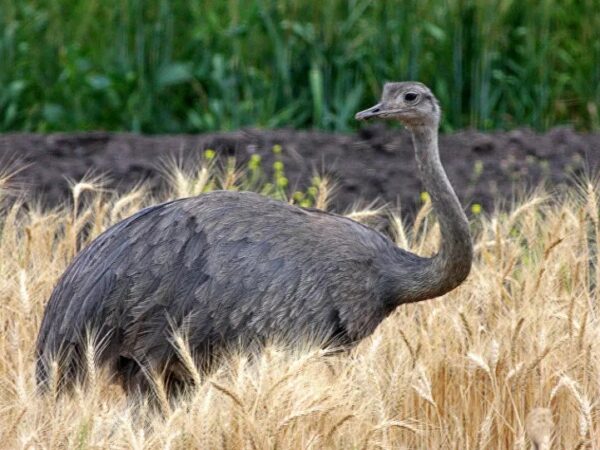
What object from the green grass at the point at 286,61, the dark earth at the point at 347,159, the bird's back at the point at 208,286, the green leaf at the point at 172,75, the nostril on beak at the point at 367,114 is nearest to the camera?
the bird's back at the point at 208,286

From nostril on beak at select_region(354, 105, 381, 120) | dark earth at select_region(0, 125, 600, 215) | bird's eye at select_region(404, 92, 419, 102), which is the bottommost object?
dark earth at select_region(0, 125, 600, 215)

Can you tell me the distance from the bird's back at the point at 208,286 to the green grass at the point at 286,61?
5.10 m

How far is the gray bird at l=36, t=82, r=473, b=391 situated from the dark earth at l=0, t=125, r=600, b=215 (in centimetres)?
249

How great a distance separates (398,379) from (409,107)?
973 millimetres

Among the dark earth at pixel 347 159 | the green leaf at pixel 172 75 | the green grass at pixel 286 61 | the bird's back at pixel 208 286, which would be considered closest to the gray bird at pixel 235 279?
the bird's back at pixel 208 286

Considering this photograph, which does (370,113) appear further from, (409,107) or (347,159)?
(347,159)

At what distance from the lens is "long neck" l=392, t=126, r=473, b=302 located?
5441 millimetres

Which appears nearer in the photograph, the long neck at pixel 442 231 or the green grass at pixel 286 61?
the long neck at pixel 442 231

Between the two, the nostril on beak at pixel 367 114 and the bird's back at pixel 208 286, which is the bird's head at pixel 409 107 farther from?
the bird's back at pixel 208 286

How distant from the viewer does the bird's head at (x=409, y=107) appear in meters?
5.46

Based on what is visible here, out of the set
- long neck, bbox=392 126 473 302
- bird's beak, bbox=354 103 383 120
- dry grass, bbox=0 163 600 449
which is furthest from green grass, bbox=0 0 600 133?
long neck, bbox=392 126 473 302

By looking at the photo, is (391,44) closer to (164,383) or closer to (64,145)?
(64,145)

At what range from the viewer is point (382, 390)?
16.5 feet

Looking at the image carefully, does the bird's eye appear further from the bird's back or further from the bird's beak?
the bird's back
